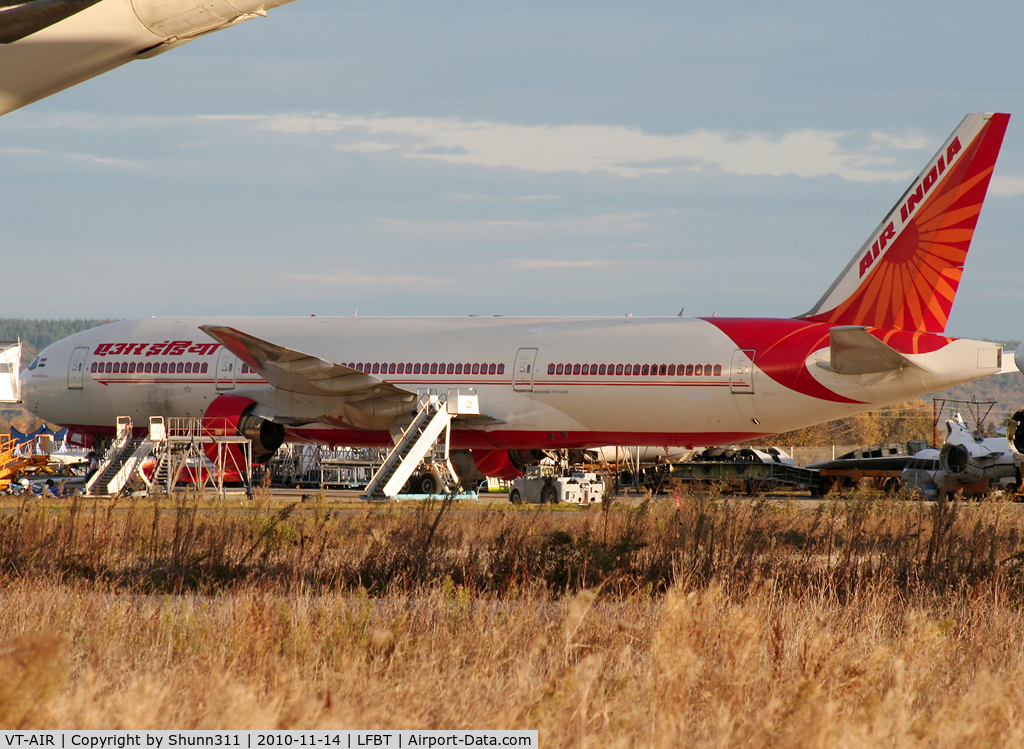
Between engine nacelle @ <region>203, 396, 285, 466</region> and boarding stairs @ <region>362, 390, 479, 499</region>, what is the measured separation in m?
3.63

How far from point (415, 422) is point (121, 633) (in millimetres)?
22306

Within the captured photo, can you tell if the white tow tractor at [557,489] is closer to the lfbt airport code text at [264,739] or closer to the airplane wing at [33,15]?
the airplane wing at [33,15]

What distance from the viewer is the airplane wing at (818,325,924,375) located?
2495 cm

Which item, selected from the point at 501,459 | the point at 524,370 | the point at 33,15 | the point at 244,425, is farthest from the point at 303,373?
the point at 33,15

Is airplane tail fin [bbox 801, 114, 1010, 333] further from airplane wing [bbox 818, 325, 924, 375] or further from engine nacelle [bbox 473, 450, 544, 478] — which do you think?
engine nacelle [bbox 473, 450, 544, 478]

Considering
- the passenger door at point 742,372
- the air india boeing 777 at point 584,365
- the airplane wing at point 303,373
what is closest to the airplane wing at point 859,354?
the air india boeing 777 at point 584,365

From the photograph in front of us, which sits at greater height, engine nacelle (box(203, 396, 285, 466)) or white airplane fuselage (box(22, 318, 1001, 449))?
white airplane fuselage (box(22, 318, 1001, 449))

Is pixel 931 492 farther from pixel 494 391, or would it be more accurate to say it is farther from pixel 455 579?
pixel 455 579

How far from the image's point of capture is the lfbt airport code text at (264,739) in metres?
4.69

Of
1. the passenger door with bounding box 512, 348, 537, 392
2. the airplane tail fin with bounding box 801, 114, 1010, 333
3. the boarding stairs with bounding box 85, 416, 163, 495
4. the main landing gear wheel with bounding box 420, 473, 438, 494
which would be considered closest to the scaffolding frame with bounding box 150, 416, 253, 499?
the boarding stairs with bounding box 85, 416, 163, 495

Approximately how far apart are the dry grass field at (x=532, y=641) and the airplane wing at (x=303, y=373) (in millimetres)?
16402

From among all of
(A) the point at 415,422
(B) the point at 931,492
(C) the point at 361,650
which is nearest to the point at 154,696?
(C) the point at 361,650

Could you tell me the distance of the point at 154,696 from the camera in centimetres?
540

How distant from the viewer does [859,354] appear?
25.6 m
